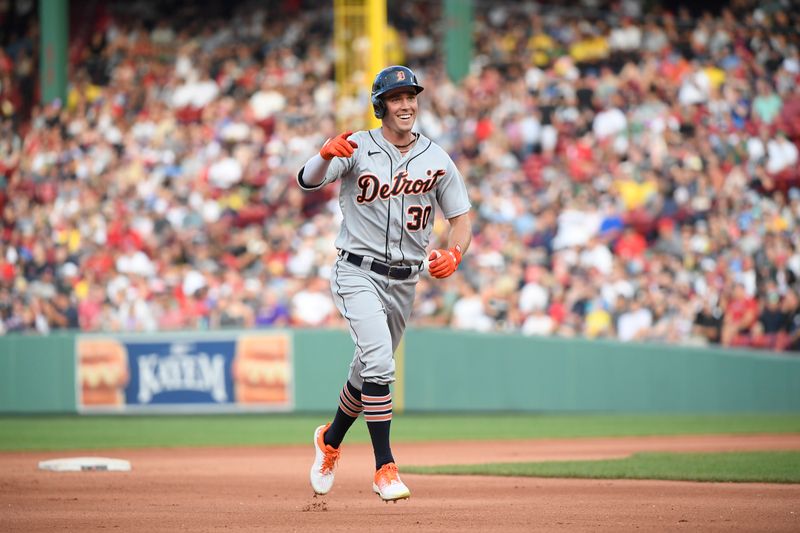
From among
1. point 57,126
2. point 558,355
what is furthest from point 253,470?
point 57,126

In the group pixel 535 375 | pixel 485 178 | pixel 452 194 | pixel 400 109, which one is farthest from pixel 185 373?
pixel 400 109

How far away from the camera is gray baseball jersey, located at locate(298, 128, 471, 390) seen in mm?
6199

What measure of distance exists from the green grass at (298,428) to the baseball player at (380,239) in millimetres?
5352

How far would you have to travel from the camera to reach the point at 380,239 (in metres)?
6.26

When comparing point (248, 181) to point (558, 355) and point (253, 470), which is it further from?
point (253, 470)

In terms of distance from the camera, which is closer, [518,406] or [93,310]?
[518,406]

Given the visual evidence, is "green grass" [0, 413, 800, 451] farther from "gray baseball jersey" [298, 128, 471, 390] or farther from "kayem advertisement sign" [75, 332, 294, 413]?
"gray baseball jersey" [298, 128, 471, 390]

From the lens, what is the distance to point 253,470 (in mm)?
8594

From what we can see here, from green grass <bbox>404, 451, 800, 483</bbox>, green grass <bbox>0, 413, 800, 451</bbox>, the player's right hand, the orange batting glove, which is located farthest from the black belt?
green grass <bbox>0, 413, 800, 451</bbox>

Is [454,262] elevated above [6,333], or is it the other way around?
[454,262]

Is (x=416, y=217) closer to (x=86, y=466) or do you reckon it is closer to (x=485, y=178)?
(x=86, y=466)

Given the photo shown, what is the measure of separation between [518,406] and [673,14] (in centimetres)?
836

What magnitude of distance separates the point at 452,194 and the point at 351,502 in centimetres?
163

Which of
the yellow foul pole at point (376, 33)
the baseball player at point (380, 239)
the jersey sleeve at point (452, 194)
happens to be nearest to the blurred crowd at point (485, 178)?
the yellow foul pole at point (376, 33)
